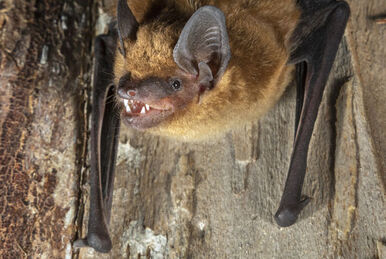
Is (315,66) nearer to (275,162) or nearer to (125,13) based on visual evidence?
(275,162)

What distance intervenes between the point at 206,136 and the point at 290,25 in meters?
0.90

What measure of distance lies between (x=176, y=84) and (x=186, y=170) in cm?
67

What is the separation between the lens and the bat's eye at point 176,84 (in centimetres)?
238

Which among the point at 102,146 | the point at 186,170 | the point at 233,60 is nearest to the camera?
the point at 233,60

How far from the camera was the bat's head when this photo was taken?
7.02 ft

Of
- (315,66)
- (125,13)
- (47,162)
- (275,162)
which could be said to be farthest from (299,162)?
(47,162)

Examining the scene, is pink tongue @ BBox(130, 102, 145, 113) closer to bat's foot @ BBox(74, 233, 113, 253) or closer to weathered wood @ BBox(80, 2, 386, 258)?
weathered wood @ BBox(80, 2, 386, 258)

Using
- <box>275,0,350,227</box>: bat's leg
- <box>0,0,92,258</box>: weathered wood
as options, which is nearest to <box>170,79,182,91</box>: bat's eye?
<box>275,0,350,227</box>: bat's leg

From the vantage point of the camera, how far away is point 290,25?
2.67 m

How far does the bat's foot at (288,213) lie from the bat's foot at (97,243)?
1.05 m

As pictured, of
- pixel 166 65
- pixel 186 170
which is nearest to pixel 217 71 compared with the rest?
pixel 166 65

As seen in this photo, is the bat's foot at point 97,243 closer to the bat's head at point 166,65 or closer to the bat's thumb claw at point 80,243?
the bat's thumb claw at point 80,243

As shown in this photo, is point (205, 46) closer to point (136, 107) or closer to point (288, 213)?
point (136, 107)

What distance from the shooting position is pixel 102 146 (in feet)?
9.61
